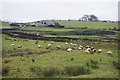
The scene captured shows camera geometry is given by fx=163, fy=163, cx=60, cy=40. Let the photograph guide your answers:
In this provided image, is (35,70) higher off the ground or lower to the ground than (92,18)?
lower

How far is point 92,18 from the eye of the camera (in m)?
108

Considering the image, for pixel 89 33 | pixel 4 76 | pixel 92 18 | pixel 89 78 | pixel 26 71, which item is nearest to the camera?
pixel 89 78

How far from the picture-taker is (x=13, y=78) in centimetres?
1107

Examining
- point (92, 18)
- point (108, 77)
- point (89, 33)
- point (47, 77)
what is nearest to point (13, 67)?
point (47, 77)

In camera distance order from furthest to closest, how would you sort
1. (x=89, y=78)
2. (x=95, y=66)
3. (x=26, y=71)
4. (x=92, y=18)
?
(x=92, y=18)
(x=95, y=66)
(x=26, y=71)
(x=89, y=78)

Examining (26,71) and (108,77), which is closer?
(108,77)

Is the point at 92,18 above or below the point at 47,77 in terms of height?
above

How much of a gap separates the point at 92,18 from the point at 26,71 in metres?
99.0

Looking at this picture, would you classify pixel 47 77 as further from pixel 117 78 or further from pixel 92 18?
pixel 92 18

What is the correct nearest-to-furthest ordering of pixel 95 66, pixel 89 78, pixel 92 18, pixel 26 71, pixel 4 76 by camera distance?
1. pixel 89 78
2. pixel 4 76
3. pixel 26 71
4. pixel 95 66
5. pixel 92 18

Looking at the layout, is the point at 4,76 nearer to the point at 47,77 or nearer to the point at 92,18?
the point at 47,77

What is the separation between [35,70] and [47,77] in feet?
6.44

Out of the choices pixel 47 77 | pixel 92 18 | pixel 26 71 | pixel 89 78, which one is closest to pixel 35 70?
pixel 26 71

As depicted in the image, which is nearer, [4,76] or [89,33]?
[4,76]
